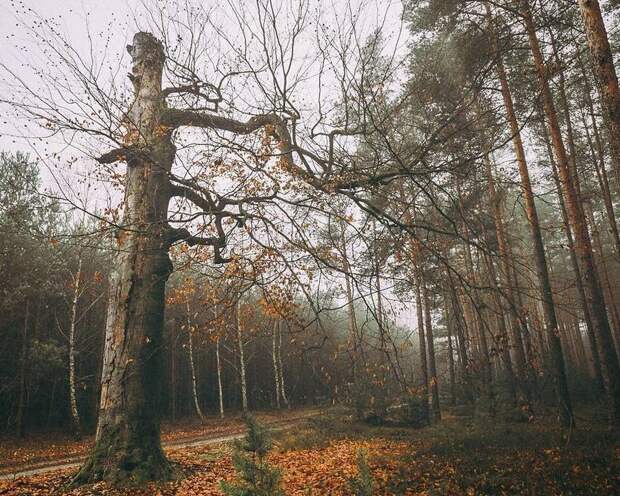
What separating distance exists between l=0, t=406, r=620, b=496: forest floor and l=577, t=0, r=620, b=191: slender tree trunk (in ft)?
9.82

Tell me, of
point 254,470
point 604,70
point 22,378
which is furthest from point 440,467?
point 22,378

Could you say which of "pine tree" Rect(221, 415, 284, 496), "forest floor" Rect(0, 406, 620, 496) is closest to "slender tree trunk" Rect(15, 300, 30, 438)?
"forest floor" Rect(0, 406, 620, 496)

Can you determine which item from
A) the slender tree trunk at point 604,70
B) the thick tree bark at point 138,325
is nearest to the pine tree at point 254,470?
the thick tree bark at point 138,325

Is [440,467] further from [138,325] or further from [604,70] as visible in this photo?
[604,70]

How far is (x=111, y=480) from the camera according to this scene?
5945 mm

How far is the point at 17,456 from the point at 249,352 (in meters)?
17.8

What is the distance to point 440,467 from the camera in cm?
790

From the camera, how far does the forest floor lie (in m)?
6.15

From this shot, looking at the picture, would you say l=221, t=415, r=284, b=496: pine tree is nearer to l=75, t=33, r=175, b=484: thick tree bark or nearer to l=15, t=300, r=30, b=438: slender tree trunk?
l=75, t=33, r=175, b=484: thick tree bark

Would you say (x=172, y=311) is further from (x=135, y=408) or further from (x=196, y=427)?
(x=135, y=408)

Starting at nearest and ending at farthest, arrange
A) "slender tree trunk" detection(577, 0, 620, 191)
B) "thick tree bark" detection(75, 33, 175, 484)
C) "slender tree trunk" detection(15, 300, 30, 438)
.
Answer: "slender tree trunk" detection(577, 0, 620, 191)
"thick tree bark" detection(75, 33, 175, 484)
"slender tree trunk" detection(15, 300, 30, 438)

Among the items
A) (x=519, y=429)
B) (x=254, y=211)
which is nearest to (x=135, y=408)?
(x=254, y=211)

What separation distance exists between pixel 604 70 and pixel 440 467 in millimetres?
7219

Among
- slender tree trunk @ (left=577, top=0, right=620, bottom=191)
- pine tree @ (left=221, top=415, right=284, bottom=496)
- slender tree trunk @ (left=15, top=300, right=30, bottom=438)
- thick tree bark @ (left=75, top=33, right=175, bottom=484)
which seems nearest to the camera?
pine tree @ (left=221, top=415, right=284, bottom=496)
